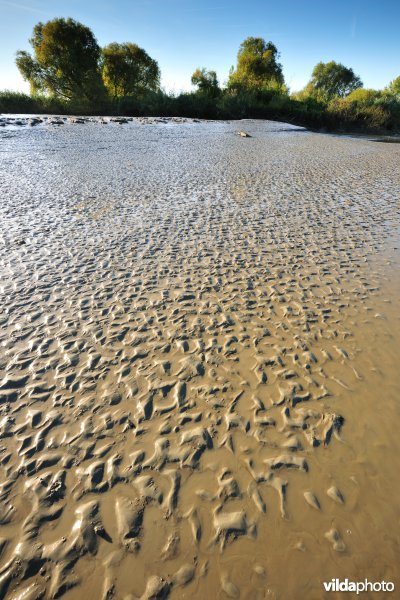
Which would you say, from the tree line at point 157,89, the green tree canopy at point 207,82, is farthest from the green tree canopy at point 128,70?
the green tree canopy at point 207,82

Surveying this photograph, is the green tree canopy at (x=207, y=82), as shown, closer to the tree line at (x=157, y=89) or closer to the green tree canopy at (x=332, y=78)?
the tree line at (x=157, y=89)

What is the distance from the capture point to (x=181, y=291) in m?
3.68

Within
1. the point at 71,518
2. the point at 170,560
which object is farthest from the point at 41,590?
the point at 170,560

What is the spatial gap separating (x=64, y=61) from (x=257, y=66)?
24.6 m

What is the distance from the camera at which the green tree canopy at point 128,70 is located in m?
40.5

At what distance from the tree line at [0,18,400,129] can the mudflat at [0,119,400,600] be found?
29896 mm

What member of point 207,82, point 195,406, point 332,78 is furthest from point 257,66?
point 195,406

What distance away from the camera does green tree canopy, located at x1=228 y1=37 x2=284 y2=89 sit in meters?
40.4

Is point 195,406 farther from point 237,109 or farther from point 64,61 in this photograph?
point 64,61

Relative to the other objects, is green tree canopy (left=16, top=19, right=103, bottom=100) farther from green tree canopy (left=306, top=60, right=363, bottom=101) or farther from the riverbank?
green tree canopy (left=306, top=60, right=363, bottom=101)

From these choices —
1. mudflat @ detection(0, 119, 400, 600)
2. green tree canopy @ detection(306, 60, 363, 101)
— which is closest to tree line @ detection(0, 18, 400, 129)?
green tree canopy @ detection(306, 60, 363, 101)

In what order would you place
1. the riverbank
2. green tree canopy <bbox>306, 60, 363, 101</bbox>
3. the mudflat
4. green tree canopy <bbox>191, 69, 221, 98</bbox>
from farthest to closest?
green tree canopy <bbox>306, 60, 363, 101</bbox>
green tree canopy <bbox>191, 69, 221, 98</bbox>
the riverbank
the mudflat

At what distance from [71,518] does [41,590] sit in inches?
12.2

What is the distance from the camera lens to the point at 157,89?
38.8 meters
